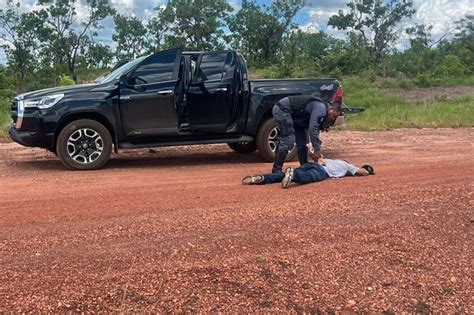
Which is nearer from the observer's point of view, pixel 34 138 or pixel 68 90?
pixel 34 138

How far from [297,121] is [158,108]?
2250 mm

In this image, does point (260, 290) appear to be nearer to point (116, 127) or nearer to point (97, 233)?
point (97, 233)

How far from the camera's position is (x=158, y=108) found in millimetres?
8766

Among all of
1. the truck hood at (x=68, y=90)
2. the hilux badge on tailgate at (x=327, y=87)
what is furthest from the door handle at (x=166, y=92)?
the hilux badge on tailgate at (x=327, y=87)

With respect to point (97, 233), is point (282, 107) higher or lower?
higher

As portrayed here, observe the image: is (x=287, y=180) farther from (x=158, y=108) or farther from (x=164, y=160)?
(x=164, y=160)

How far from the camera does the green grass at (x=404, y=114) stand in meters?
15.9

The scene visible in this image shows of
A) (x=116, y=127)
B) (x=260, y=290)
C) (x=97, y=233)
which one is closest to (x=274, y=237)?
(x=260, y=290)

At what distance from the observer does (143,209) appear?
557 centimetres

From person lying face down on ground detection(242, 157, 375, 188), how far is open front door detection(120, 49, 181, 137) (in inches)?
90.8

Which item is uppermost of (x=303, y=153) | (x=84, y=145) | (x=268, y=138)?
(x=84, y=145)

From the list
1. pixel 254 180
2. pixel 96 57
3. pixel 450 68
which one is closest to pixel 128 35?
pixel 96 57

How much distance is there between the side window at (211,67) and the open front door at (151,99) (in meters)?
0.43

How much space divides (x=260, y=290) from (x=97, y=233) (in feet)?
5.42
